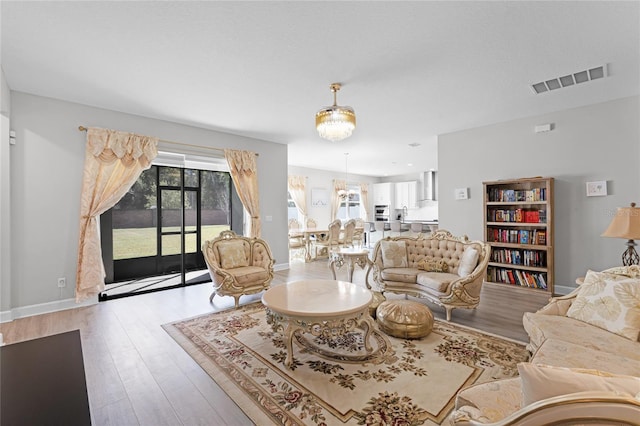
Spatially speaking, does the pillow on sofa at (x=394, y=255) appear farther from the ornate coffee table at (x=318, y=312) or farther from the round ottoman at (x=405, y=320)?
the ornate coffee table at (x=318, y=312)

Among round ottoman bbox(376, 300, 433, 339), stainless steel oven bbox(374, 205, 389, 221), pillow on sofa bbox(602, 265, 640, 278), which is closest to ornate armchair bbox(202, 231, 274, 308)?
round ottoman bbox(376, 300, 433, 339)

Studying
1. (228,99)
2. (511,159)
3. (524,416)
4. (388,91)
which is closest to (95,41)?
(228,99)

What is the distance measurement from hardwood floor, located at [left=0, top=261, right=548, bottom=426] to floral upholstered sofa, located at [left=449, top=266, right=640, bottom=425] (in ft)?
2.75

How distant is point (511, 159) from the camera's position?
483 centimetres

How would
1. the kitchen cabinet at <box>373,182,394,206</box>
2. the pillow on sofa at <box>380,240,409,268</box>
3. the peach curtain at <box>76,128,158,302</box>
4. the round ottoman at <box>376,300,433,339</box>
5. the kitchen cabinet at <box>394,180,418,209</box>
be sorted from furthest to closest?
the kitchen cabinet at <box>373,182,394,206</box> → the kitchen cabinet at <box>394,180,418,209</box> → the pillow on sofa at <box>380,240,409,268</box> → the peach curtain at <box>76,128,158,302</box> → the round ottoman at <box>376,300,433,339</box>

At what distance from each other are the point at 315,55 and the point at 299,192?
639 centimetres

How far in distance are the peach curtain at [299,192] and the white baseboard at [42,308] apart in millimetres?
5791

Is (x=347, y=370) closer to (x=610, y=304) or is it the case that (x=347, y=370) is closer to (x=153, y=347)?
(x=153, y=347)

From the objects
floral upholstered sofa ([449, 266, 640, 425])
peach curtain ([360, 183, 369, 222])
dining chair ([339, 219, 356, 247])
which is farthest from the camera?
peach curtain ([360, 183, 369, 222])

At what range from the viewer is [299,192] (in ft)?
29.6

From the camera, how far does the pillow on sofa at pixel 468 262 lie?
11.2 feet

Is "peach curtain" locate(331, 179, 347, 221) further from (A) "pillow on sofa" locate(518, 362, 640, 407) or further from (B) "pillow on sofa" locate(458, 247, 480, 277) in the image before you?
(A) "pillow on sofa" locate(518, 362, 640, 407)

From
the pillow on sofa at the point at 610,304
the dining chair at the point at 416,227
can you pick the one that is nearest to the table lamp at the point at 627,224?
the pillow on sofa at the point at 610,304

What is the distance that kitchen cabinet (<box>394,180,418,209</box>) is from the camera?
34.6ft
